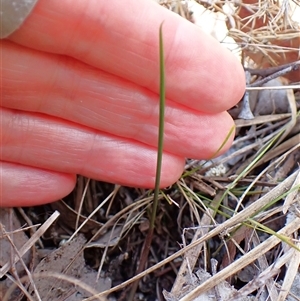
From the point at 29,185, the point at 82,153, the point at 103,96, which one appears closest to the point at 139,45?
the point at 103,96

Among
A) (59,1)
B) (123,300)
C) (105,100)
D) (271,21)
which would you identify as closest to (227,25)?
(271,21)

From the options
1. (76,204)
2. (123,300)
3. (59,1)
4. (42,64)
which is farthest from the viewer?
(76,204)

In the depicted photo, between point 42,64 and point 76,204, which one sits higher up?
point 42,64

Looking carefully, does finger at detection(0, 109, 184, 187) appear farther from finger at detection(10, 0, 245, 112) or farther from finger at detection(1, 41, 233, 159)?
finger at detection(10, 0, 245, 112)

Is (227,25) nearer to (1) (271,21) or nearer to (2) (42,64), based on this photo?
(1) (271,21)

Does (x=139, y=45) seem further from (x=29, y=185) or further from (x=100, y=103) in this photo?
(x=29, y=185)

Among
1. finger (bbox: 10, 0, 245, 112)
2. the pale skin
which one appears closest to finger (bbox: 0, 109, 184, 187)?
the pale skin
